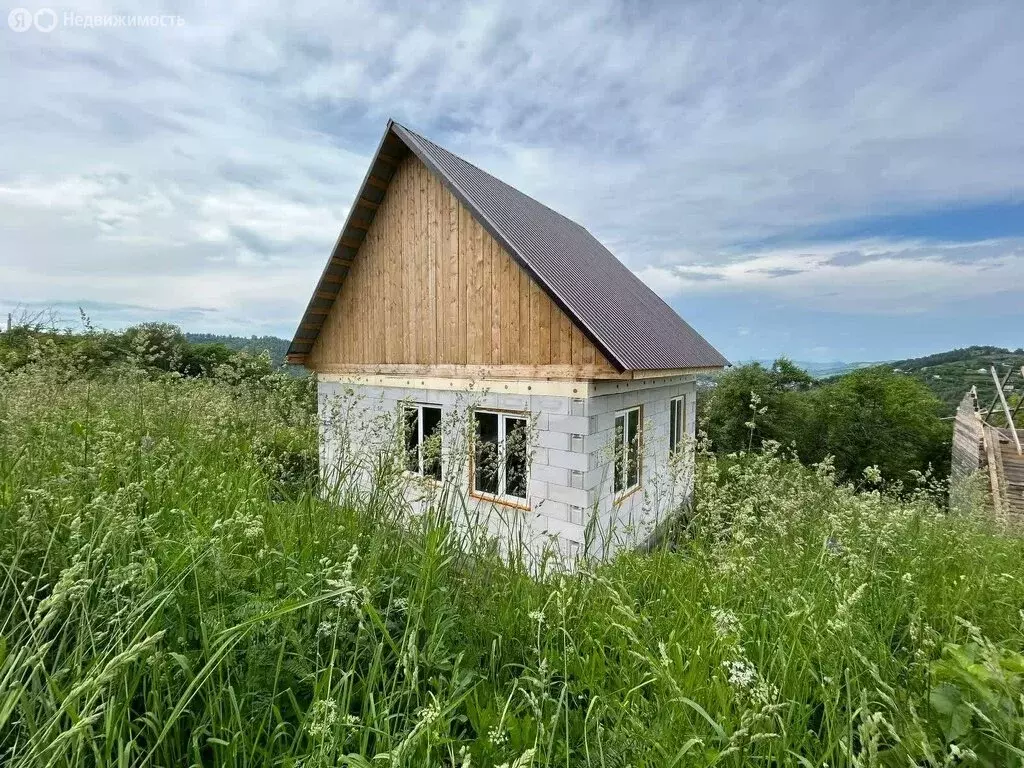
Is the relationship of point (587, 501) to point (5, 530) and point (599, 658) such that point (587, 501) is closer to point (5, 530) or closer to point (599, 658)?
point (599, 658)

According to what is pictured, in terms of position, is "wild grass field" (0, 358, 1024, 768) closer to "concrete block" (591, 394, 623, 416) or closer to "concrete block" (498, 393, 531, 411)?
"concrete block" (591, 394, 623, 416)

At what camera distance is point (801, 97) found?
1136cm

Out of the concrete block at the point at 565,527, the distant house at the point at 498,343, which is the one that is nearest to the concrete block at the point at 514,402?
the distant house at the point at 498,343

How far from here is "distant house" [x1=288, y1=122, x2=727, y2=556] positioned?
711 cm

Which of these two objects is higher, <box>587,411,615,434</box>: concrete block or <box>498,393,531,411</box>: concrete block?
<box>498,393,531,411</box>: concrete block

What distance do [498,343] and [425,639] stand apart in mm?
6171

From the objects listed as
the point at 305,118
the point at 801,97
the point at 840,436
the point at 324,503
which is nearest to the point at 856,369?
the point at 840,436

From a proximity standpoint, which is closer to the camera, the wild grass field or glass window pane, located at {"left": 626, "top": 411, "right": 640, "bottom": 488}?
the wild grass field

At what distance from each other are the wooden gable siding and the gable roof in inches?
10.6

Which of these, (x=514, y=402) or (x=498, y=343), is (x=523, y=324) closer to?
(x=498, y=343)

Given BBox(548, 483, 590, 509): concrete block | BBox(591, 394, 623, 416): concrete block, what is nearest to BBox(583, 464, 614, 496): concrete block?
BBox(548, 483, 590, 509): concrete block

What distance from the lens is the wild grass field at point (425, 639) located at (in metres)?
1.36

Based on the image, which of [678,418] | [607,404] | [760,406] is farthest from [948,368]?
[607,404]

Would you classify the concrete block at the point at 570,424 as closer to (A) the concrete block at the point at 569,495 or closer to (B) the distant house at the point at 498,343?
(B) the distant house at the point at 498,343
